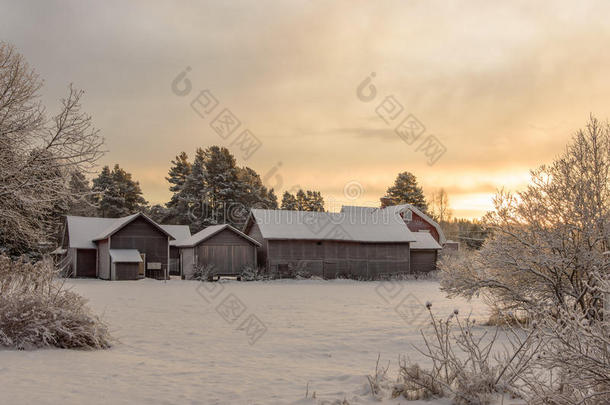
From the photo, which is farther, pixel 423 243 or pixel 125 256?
pixel 423 243

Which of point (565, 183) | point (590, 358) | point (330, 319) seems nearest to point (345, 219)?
point (330, 319)

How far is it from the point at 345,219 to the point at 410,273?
6.99m

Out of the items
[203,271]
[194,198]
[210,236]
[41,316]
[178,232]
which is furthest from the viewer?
[194,198]

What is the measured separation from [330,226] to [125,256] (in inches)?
624

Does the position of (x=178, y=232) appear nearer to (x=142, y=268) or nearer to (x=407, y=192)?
(x=142, y=268)

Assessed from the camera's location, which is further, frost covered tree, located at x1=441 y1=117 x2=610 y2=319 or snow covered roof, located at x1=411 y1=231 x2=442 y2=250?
snow covered roof, located at x1=411 y1=231 x2=442 y2=250

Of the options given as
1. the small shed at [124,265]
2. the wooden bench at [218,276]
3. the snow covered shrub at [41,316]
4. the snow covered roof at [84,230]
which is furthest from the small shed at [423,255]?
the snow covered shrub at [41,316]

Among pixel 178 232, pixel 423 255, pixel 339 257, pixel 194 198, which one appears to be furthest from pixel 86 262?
pixel 423 255

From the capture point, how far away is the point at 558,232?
1283 centimetres

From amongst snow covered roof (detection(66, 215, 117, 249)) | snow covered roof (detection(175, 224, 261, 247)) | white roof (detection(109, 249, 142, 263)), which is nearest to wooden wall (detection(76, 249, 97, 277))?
snow covered roof (detection(66, 215, 117, 249))

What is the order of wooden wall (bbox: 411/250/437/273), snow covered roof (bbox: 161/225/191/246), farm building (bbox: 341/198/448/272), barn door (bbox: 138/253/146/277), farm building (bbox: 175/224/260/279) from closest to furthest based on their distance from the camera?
farm building (bbox: 175/224/260/279)
barn door (bbox: 138/253/146/277)
wooden wall (bbox: 411/250/437/273)
farm building (bbox: 341/198/448/272)
snow covered roof (bbox: 161/225/191/246)

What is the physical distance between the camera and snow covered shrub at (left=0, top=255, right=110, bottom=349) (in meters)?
9.70

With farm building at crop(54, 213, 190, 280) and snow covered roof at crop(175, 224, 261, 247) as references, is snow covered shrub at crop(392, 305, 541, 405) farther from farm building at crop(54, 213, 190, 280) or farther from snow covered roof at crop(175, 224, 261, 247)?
farm building at crop(54, 213, 190, 280)

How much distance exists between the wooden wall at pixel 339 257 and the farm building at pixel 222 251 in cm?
170
